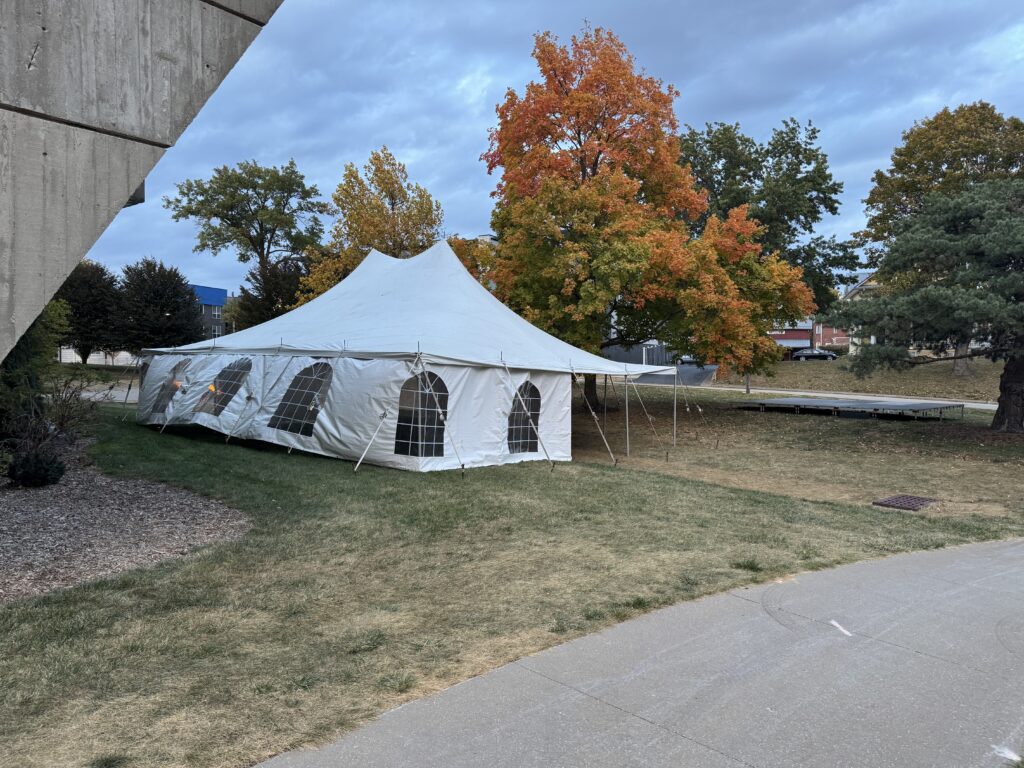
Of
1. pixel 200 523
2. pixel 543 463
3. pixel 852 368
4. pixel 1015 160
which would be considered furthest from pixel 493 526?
pixel 1015 160

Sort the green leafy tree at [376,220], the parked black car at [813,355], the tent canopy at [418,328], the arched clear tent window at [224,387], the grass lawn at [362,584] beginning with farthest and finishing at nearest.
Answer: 1. the parked black car at [813,355]
2. the green leafy tree at [376,220]
3. the arched clear tent window at [224,387]
4. the tent canopy at [418,328]
5. the grass lawn at [362,584]

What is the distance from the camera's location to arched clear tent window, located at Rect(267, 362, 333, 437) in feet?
37.8

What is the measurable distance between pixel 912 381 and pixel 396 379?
26541 mm

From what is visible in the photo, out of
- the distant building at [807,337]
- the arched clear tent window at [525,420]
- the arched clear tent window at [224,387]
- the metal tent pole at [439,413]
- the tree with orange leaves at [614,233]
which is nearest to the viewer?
the metal tent pole at [439,413]

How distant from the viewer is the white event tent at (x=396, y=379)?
10664 mm

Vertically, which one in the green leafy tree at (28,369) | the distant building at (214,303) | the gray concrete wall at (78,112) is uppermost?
the distant building at (214,303)

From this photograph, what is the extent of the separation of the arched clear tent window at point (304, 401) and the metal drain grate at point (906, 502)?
8454 mm

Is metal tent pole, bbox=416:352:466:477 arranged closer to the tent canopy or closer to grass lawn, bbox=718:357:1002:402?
the tent canopy

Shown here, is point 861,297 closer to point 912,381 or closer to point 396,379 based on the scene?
point 396,379

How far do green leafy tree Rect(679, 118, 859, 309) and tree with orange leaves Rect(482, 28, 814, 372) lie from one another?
11319 millimetres

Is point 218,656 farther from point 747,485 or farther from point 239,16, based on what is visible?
point 747,485

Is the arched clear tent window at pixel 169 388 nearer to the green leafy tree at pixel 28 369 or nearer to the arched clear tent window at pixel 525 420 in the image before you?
the green leafy tree at pixel 28 369

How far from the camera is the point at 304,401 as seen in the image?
1183cm

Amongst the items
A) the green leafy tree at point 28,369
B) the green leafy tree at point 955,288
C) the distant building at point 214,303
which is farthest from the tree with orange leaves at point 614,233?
the distant building at point 214,303
